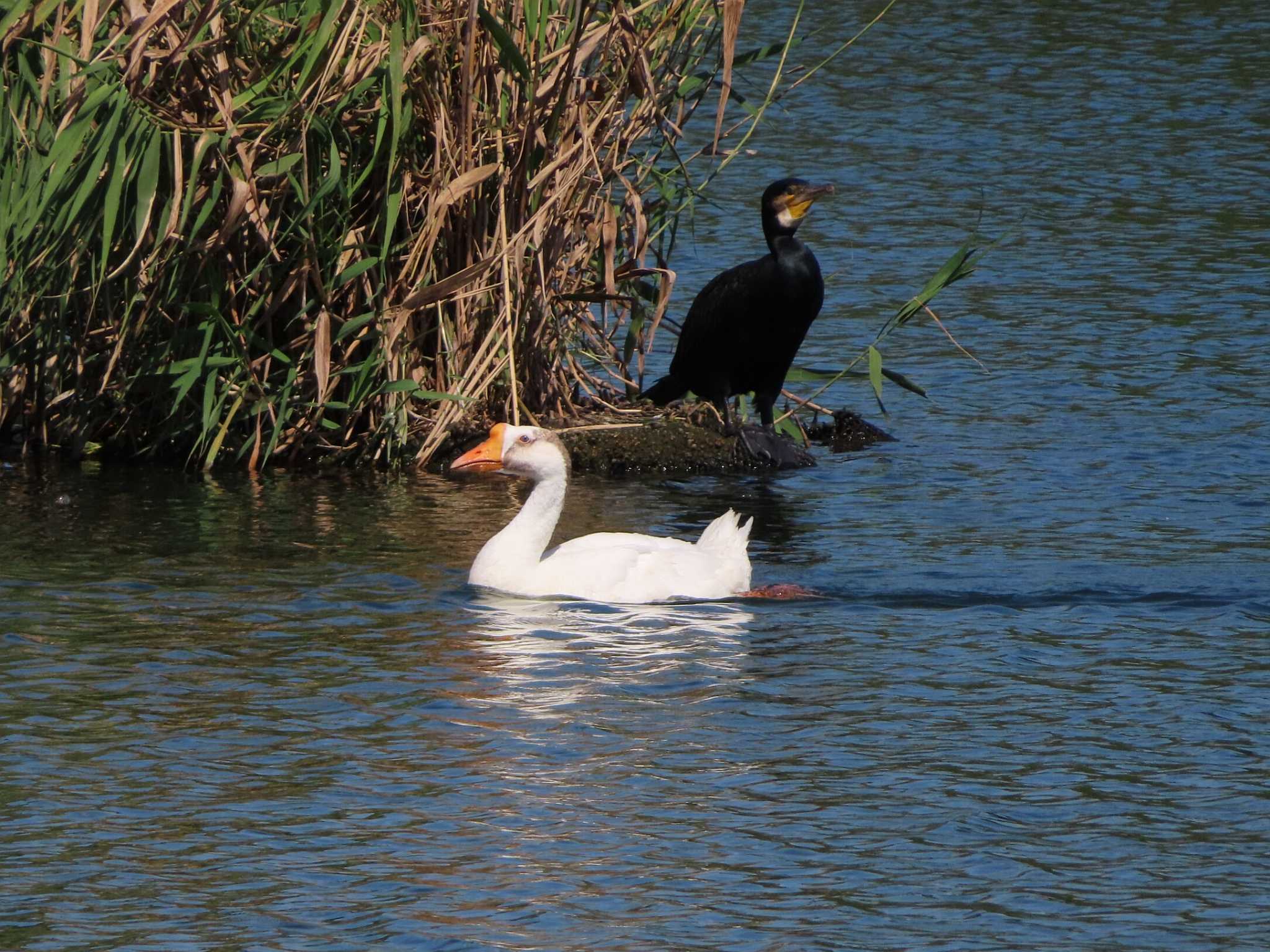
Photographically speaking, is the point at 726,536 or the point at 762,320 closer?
the point at 726,536

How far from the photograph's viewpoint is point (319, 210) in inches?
373

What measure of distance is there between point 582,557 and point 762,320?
3001mm

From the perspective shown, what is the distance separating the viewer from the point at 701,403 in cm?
1117

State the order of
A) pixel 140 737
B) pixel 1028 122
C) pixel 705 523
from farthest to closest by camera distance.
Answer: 1. pixel 1028 122
2. pixel 705 523
3. pixel 140 737

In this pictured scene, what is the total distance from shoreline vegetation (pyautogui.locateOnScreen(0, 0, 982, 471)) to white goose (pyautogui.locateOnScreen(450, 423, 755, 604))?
1.57 metres

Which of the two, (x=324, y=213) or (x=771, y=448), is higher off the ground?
(x=324, y=213)

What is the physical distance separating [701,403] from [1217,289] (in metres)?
4.37

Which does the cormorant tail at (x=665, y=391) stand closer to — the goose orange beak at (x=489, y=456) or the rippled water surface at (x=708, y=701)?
the rippled water surface at (x=708, y=701)

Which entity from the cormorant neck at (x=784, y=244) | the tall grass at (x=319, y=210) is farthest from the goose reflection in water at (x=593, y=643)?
the cormorant neck at (x=784, y=244)

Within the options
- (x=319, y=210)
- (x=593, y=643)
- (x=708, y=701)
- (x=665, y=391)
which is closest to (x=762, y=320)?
(x=665, y=391)

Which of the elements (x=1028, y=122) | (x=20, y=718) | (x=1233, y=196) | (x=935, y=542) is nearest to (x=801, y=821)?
(x=20, y=718)

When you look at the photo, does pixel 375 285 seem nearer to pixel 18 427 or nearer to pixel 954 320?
pixel 18 427

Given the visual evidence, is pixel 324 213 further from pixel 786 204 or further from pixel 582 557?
pixel 786 204

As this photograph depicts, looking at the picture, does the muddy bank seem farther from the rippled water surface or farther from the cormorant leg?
the rippled water surface
